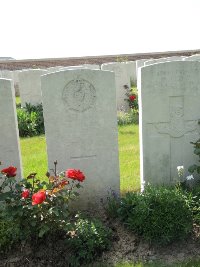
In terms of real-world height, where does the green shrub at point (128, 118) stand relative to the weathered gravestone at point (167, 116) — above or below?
below

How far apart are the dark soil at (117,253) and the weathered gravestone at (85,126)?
2.92 feet

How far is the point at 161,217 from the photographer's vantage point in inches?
147

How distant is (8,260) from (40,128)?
18.7 feet

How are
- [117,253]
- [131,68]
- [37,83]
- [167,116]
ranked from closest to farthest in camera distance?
1. [117,253]
2. [167,116]
3. [37,83]
4. [131,68]

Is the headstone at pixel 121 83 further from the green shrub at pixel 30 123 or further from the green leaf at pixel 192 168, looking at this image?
the green leaf at pixel 192 168

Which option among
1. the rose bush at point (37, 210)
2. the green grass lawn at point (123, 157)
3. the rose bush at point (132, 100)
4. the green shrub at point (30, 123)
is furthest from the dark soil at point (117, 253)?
the rose bush at point (132, 100)

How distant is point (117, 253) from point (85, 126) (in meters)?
1.57

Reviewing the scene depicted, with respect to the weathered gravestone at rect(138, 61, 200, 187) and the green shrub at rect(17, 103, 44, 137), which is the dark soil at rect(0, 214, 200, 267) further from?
the green shrub at rect(17, 103, 44, 137)

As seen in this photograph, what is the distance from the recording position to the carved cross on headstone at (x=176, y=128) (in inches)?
177

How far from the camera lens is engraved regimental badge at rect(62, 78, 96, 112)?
4219mm

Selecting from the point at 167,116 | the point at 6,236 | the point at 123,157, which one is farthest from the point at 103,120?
the point at 123,157

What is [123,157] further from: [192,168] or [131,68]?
[131,68]

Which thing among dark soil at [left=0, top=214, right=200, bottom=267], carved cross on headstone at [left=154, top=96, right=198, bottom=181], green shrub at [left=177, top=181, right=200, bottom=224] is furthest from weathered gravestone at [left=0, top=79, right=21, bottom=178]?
green shrub at [left=177, top=181, right=200, bottom=224]

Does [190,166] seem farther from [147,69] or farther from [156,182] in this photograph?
[147,69]
